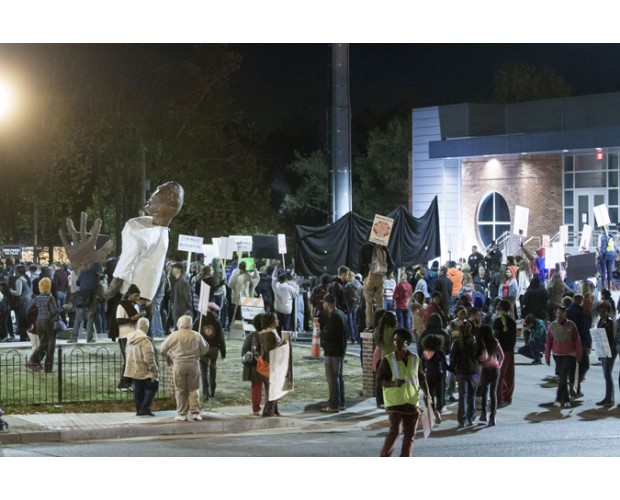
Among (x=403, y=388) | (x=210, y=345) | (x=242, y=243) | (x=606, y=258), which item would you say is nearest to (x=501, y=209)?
(x=606, y=258)

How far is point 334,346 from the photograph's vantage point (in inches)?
688

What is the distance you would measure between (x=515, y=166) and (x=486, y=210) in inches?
96.1

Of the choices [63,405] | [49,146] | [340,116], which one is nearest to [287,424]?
[63,405]

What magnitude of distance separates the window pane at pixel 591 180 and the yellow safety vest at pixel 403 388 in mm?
36280

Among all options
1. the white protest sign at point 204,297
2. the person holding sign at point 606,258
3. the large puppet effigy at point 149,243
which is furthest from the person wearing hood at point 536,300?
the person holding sign at point 606,258

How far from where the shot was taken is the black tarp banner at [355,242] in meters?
25.6

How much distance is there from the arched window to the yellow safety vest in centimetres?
3670

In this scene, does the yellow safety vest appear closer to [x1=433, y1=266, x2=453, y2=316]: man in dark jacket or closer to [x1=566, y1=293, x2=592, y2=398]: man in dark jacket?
[x1=566, y1=293, x2=592, y2=398]: man in dark jacket

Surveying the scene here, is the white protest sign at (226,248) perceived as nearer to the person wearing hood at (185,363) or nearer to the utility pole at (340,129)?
the utility pole at (340,129)

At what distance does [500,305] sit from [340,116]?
302 inches

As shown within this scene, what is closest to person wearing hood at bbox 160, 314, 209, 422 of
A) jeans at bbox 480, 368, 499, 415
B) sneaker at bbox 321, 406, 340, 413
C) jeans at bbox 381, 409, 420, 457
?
sneaker at bbox 321, 406, 340, 413

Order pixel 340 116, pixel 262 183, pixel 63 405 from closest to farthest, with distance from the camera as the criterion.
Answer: pixel 63 405 < pixel 340 116 < pixel 262 183

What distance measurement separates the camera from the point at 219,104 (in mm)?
53969

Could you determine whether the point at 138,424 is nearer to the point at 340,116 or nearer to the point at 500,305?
the point at 500,305
